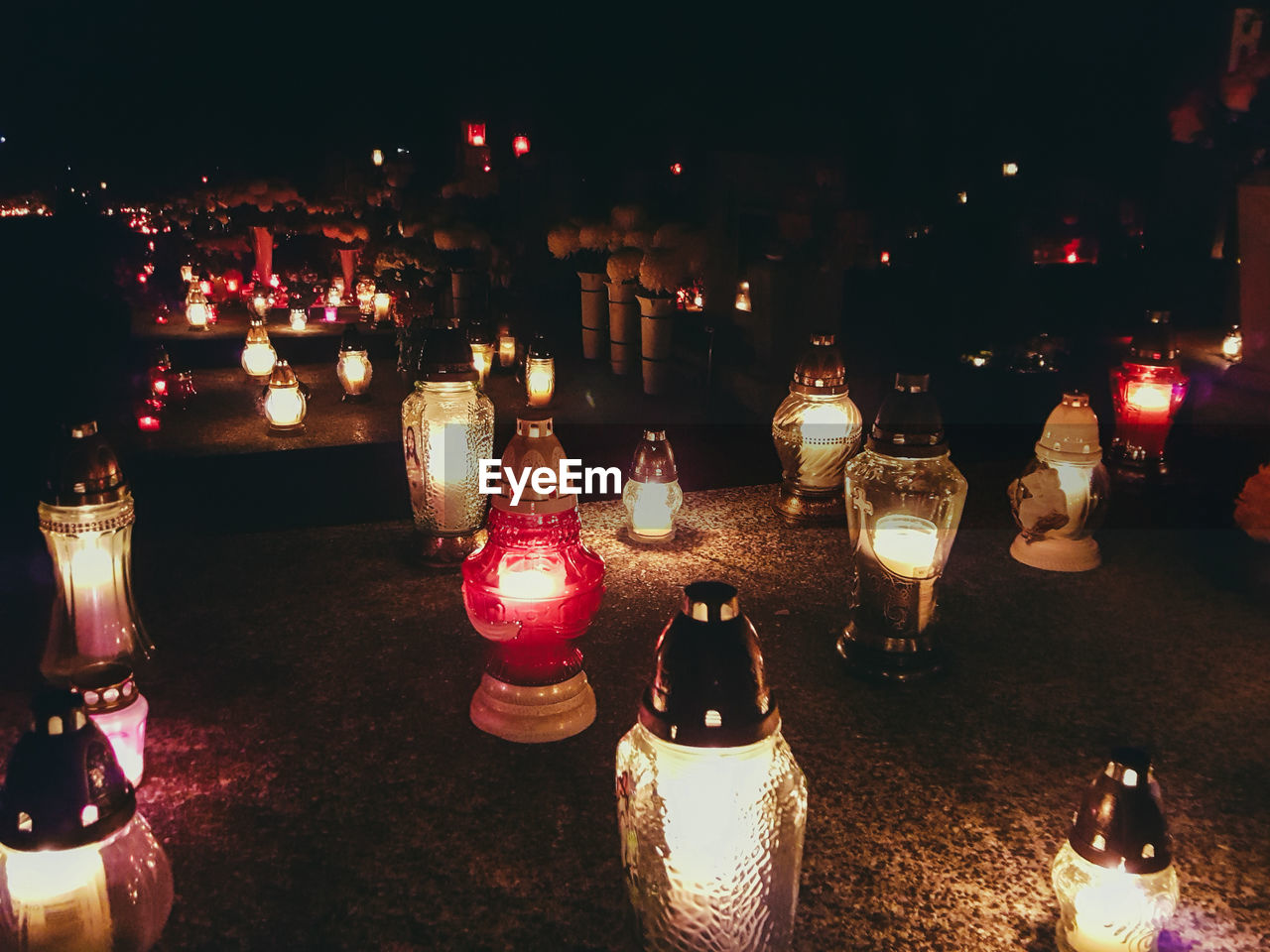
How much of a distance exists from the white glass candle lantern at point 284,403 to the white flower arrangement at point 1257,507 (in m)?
6.82

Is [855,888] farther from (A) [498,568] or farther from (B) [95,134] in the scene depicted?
(B) [95,134]

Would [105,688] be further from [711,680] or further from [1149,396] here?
[1149,396]

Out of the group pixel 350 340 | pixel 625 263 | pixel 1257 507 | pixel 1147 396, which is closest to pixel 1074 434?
pixel 1257 507

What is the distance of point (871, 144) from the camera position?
8969mm

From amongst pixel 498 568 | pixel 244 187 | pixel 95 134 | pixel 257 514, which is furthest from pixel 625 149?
pixel 95 134

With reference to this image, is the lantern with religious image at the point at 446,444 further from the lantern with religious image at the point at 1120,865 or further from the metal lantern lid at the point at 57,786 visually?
the lantern with religious image at the point at 1120,865

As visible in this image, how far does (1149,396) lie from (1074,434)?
5.03 feet

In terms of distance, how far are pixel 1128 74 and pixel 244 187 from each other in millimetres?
13551

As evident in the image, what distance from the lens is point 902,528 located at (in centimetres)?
354

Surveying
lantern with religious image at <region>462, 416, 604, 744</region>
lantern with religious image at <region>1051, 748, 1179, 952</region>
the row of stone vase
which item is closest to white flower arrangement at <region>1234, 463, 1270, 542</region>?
lantern with religious image at <region>1051, 748, 1179, 952</region>

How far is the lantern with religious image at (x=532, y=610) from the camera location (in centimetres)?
319

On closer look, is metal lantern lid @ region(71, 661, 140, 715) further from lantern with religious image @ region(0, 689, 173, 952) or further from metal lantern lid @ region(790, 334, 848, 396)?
metal lantern lid @ region(790, 334, 848, 396)

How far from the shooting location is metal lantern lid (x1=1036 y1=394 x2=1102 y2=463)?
4.44 m

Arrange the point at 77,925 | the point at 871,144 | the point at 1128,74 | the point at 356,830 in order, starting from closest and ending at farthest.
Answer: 1. the point at 77,925
2. the point at 356,830
3. the point at 871,144
4. the point at 1128,74
